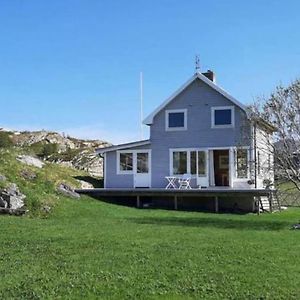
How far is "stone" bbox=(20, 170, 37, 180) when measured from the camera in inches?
882

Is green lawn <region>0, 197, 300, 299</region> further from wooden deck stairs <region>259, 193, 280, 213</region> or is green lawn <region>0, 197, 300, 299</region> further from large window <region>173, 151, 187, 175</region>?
large window <region>173, 151, 187, 175</region>

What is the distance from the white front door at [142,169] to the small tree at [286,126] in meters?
9.84

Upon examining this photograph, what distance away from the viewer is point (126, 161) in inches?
1139

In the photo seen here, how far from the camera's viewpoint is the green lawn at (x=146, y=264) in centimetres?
686

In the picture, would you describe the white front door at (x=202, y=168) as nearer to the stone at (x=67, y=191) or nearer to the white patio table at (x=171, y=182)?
the white patio table at (x=171, y=182)

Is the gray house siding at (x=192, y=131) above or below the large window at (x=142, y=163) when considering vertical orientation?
above

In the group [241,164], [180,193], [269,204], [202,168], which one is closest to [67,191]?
[180,193]

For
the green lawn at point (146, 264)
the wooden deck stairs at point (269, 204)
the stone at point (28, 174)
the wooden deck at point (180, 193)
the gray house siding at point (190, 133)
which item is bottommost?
the green lawn at point (146, 264)

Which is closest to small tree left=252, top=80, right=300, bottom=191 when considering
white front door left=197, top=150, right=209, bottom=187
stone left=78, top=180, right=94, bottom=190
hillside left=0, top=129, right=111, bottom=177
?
white front door left=197, top=150, right=209, bottom=187

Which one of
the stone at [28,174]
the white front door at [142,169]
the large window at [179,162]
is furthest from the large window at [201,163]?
the stone at [28,174]

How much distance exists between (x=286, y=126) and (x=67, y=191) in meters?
10.0

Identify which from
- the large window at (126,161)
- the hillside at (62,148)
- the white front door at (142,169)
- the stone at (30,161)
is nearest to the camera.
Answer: the stone at (30,161)

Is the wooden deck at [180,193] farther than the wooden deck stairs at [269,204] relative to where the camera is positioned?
No

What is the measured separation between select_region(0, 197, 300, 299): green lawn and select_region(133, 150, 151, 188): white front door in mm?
14978
